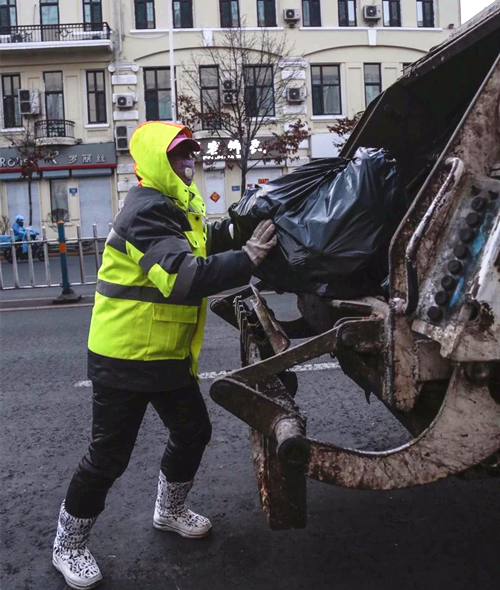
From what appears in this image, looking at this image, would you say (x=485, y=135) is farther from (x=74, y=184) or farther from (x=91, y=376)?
(x=74, y=184)

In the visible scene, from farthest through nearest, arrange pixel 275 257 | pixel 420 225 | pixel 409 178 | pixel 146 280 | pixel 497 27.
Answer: pixel 409 178 < pixel 275 257 < pixel 146 280 < pixel 497 27 < pixel 420 225

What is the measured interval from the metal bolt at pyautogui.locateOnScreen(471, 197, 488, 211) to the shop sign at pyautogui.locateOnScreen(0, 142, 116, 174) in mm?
26173

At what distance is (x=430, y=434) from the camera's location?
6.36 ft

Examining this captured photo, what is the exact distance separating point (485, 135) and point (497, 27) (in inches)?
19.2

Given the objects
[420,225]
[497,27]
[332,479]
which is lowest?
[332,479]

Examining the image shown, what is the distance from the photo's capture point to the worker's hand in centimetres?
247

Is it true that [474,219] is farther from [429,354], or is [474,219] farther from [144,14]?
[144,14]

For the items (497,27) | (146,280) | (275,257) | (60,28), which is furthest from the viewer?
Result: (60,28)

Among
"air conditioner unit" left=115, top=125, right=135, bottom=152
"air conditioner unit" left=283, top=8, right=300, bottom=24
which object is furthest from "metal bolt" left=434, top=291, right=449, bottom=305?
"air conditioner unit" left=283, top=8, right=300, bottom=24

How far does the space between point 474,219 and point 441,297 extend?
0.23 m

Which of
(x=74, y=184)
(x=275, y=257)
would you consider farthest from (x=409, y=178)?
(x=74, y=184)

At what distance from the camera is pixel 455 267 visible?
186 cm

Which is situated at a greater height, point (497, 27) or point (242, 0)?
point (242, 0)

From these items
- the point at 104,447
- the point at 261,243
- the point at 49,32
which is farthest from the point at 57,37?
the point at 104,447
